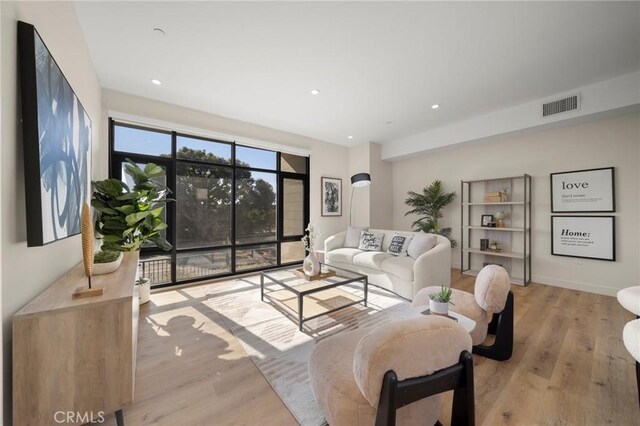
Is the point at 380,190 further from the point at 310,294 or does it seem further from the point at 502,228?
the point at 310,294

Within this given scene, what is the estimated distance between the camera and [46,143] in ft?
4.15

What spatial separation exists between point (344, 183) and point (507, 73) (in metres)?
3.60

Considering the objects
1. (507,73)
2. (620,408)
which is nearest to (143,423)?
(620,408)

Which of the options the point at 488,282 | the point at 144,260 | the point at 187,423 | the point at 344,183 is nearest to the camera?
the point at 187,423

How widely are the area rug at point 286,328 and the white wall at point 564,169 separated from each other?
110 inches

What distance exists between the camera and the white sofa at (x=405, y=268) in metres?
3.22

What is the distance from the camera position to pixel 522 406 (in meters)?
1.51

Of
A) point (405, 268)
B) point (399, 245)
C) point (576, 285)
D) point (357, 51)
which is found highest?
point (357, 51)

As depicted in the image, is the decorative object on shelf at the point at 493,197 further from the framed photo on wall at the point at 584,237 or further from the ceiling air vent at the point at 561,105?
the ceiling air vent at the point at 561,105

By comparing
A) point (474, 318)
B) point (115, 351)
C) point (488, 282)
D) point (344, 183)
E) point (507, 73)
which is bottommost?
point (474, 318)

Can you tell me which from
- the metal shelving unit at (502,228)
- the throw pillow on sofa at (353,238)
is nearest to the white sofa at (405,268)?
the throw pillow on sofa at (353,238)

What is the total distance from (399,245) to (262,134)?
3.25m

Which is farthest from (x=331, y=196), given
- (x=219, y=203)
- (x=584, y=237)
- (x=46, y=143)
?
(x=46, y=143)

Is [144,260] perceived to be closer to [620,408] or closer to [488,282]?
[488,282]
